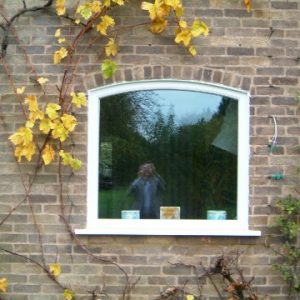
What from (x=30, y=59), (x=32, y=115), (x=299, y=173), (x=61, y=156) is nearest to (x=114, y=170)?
(x=61, y=156)

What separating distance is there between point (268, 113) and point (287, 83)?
0.34 meters

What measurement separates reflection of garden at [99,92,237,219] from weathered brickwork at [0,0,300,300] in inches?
9.4

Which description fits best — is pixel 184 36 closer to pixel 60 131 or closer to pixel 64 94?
pixel 64 94

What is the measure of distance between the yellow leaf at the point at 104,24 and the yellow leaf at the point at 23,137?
1117 millimetres

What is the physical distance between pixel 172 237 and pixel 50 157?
135 cm

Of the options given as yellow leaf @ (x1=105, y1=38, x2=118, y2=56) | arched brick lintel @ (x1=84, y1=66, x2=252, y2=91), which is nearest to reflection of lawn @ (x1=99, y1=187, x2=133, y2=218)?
arched brick lintel @ (x1=84, y1=66, x2=252, y2=91)

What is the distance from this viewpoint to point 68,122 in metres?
5.64

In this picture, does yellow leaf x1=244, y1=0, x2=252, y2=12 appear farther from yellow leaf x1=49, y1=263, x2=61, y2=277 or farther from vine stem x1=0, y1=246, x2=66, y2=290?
vine stem x1=0, y1=246, x2=66, y2=290

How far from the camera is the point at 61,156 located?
224 inches

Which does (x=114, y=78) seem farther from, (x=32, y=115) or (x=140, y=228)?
(x=140, y=228)

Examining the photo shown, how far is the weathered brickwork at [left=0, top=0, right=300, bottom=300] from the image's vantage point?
19.2 ft

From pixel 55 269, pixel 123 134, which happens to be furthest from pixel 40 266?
pixel 123 134

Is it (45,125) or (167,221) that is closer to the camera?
(45,125)

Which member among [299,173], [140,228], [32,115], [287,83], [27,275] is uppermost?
[287,83]
